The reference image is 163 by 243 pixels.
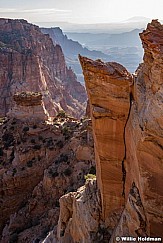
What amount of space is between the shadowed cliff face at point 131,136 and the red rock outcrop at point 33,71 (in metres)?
79.4

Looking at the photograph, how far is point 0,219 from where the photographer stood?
3281cm

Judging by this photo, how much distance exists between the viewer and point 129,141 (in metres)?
12.9

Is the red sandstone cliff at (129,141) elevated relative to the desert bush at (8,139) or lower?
elevated

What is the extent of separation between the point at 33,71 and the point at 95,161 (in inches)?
3490

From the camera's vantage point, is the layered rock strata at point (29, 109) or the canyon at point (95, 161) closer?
the canyon at point (95, 161)

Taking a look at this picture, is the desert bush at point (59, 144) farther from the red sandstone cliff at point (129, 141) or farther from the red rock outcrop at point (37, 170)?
the red sandstone cliff at point (129, 141)

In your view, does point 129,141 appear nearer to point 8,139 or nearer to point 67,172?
point 67,172

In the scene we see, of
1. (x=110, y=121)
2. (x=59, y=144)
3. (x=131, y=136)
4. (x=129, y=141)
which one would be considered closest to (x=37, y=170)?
(x=59, y=144)

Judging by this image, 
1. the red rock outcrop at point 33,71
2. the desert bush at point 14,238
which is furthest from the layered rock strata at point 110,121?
→ the red rock outcrop at point 33,71

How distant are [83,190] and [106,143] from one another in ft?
16.0

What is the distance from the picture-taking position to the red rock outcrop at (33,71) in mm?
100375

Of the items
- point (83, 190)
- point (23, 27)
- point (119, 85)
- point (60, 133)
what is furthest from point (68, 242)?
point (23, 27)

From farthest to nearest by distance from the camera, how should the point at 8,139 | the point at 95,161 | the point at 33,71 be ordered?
the point at 33,71, the point at 8,139, the point at 95,161

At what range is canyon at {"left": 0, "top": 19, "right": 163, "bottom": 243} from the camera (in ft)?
35.6
